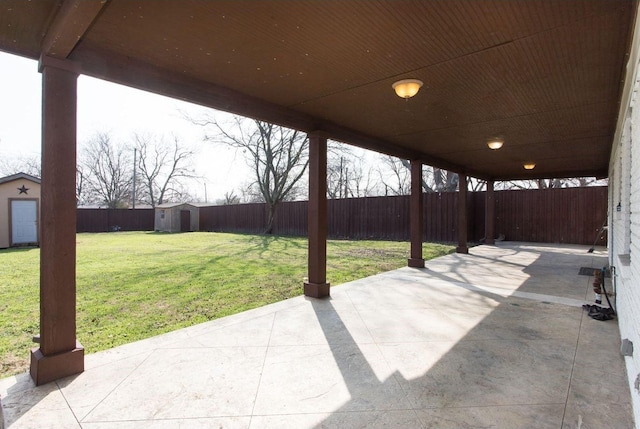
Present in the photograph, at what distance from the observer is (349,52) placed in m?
2.47

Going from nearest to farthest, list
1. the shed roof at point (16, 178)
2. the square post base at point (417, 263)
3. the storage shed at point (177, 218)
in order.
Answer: the square post base at point (417, 263)
the shed roof at point (16, 178)
the storage shed at point (177, 218)

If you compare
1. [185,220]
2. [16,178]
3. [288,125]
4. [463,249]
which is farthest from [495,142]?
[185,220]

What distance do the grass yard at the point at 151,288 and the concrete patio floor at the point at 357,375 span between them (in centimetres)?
50

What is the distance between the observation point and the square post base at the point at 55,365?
2238mm

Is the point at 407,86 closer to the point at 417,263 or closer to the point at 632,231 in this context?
the point at 632,231

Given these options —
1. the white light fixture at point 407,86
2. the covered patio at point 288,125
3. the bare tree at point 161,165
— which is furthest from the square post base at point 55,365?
the bare tree at point 161,165

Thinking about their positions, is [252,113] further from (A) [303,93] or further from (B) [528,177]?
(B) [528,177]

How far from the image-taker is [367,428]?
180cm

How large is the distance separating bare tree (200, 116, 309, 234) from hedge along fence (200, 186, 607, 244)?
2.01 meters

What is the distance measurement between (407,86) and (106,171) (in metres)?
33.9

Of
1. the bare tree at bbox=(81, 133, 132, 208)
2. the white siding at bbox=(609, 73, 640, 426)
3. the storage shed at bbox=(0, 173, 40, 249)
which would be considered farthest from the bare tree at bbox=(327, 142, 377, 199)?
the white siding at bbox=(609, 73, 640, 426)

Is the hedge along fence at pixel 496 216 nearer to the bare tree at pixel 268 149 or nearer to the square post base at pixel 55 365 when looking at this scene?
the bare tree at pixel 268 149

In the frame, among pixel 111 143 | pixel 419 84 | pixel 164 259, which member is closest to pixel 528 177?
pixel 419 84

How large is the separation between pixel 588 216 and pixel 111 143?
113ft
